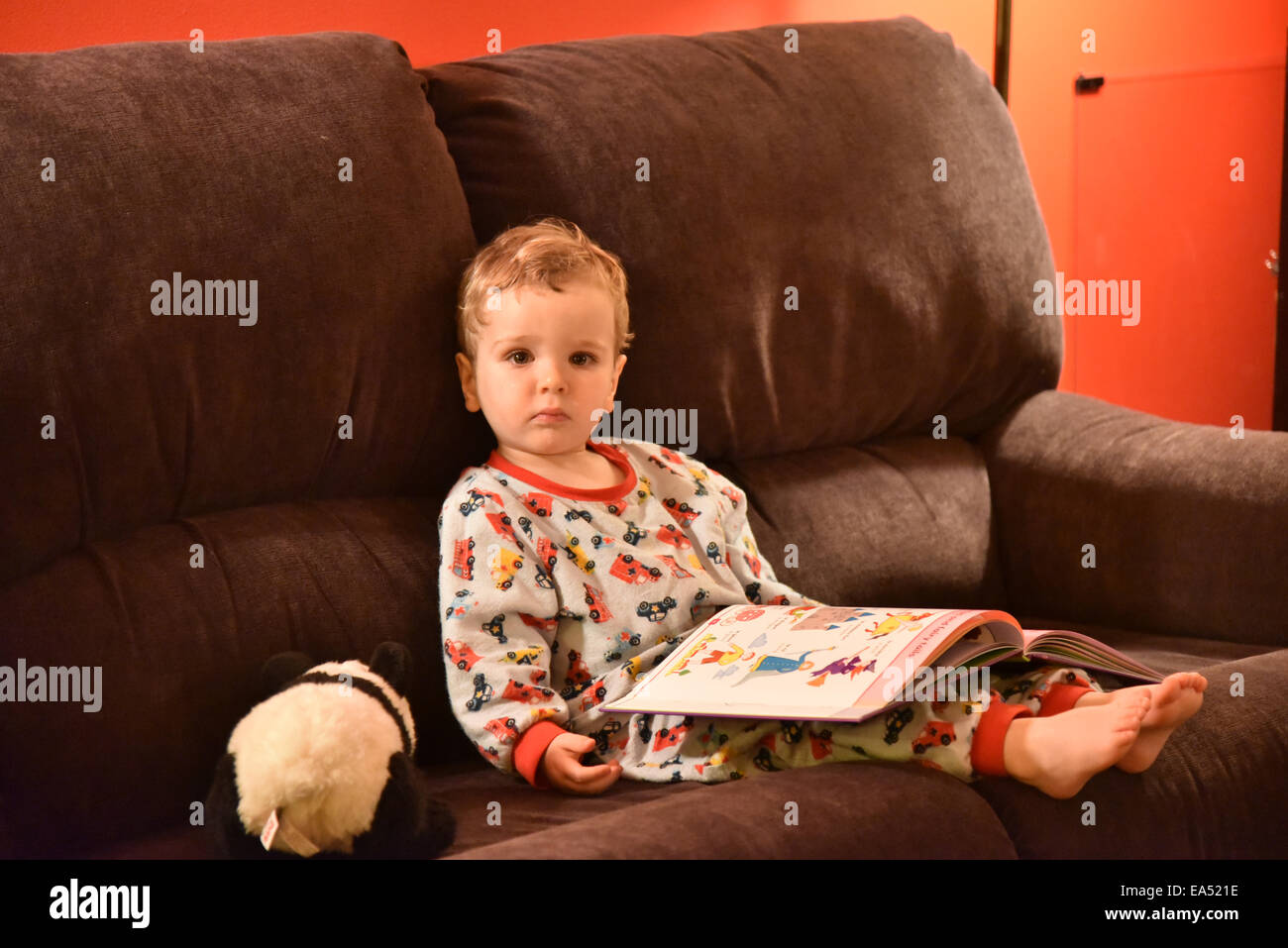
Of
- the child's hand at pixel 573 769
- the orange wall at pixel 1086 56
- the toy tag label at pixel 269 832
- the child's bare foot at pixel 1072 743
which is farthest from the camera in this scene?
the orange wall at pixel 1086 56

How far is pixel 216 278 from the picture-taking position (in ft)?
3.98

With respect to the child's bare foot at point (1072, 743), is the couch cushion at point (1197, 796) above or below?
below

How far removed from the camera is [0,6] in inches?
64.7

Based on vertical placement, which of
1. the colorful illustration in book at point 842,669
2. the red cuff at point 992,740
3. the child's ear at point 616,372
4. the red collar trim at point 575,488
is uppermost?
the child's ear at point 616,372

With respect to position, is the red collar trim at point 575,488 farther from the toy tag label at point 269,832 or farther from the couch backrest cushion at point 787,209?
the toy tag label at point 269,832

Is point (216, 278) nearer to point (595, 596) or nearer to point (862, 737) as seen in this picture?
point (595, 596)

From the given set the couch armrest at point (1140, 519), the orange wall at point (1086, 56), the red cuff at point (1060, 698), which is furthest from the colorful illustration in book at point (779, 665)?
the orange wall at point (1086, 56)

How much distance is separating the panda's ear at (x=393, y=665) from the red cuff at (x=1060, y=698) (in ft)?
1.91

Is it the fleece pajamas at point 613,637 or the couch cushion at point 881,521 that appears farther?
the couch cushion at point 881,521

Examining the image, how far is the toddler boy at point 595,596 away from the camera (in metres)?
1.13

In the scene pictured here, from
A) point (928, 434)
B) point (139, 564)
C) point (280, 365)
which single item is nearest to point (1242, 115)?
point (928, 434)

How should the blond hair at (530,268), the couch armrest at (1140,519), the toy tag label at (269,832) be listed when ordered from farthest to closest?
the couch armrest at (1140,519)
the blond hair at (530,268)
the toy tag label at (269,832)

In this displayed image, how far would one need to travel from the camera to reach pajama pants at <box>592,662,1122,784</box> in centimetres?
113

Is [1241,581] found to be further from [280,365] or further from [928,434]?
[280,365]
